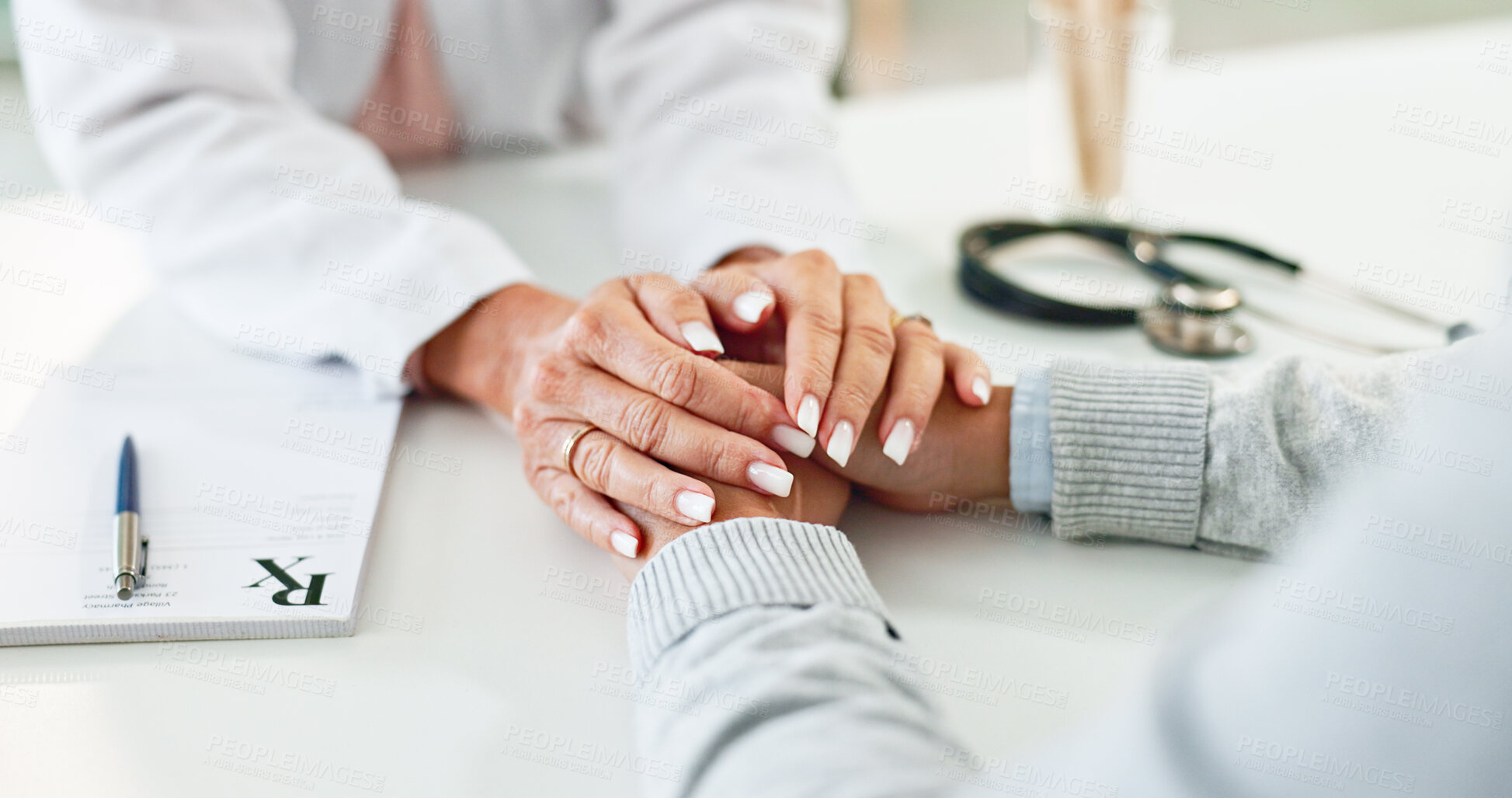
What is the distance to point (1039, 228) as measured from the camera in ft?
3.00

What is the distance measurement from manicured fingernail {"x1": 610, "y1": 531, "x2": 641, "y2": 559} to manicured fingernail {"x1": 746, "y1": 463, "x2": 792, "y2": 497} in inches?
2.8

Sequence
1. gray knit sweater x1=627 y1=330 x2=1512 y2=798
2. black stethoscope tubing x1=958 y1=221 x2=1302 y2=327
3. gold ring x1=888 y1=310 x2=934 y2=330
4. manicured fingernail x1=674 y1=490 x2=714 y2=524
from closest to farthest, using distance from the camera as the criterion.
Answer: gray knit sweater x1=627 y1=330 x2=1512 y2=798
manicured fingernail x1=674 y1=490 x2=714 y2=524
gold ring x1=888 y1=310 x2=934 y2=330
black stethoscope tubing x1=958 y1=221 x2=1302 y2=327

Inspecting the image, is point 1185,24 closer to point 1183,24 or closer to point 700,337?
point 1183,24

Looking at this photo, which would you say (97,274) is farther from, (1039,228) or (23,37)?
(1039,228)

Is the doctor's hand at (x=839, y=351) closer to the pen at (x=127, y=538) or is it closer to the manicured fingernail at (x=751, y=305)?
the manicured fingernail at (x=751, y=305)

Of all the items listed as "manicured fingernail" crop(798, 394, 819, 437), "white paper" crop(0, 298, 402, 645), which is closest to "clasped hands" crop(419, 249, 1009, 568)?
"manicured fingernail" crop(798, 394, 819, 437)

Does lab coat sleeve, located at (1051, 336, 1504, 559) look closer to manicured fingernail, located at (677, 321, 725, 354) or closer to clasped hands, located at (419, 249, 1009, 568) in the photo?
clasped hands, located at (419, 249, 1009, 568)

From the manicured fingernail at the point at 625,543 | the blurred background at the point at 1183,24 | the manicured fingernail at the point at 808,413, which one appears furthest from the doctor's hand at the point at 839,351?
the blurred background at the point at 1183,24

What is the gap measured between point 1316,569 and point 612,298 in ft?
1.50

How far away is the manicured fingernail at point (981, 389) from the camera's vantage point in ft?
2.10

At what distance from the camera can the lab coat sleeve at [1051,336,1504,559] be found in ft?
1.86

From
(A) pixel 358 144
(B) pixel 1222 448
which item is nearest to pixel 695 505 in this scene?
(B) pixel 1222 448

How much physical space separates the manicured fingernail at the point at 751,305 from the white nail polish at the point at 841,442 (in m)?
0.10

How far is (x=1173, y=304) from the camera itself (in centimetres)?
78
